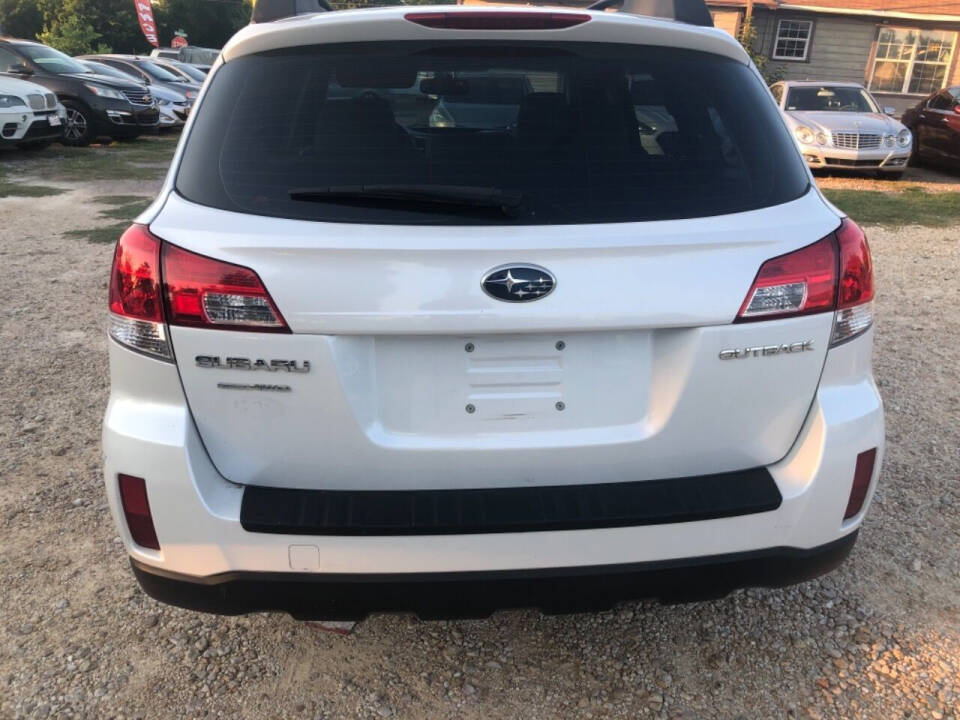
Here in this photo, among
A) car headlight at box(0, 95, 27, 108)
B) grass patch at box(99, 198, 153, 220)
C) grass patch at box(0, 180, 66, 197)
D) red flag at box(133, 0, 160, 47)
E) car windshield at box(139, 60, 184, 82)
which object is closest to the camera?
grass patch at box(99, 198, 153, 220)

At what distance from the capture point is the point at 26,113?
1263 cm

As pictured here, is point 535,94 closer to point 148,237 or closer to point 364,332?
point 364,332

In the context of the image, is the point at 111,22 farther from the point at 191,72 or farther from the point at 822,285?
the point at 822,285

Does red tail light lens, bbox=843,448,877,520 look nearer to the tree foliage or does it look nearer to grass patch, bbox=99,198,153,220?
grass patch, bbox=99,198,153,220

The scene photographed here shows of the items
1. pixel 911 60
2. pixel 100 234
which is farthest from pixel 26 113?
pixel 911 60

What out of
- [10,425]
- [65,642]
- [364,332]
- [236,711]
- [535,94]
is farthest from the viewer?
[10,425]

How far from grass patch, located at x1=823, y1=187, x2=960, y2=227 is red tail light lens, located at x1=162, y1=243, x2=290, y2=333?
8866mm

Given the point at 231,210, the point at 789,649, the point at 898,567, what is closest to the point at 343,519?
the point at 231,210

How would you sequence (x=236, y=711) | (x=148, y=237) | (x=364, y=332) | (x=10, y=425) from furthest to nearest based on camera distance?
(x=10, y=425)
(x=236, y=711)
(x=148, y=237)
(x=364, y=332)

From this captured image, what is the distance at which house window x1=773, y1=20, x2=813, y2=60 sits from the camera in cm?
2530

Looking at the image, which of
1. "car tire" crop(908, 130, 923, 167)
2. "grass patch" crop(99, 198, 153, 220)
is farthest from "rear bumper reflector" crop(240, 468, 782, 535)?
"car tire" crop(908, 130, 923, 167)

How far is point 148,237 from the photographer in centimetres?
193

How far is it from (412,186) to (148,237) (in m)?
0.64

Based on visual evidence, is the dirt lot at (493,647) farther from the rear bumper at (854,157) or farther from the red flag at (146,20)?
the red flag at (146,20)
